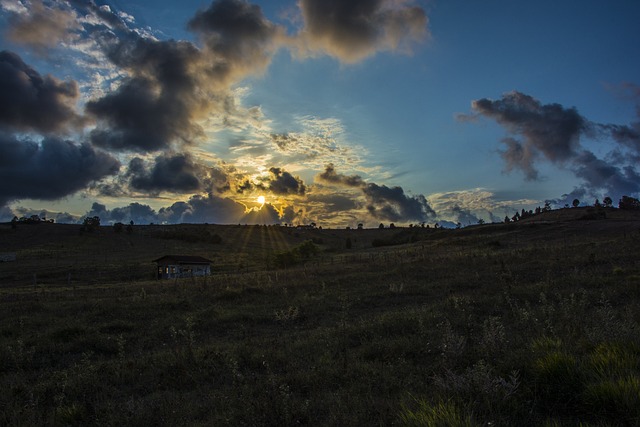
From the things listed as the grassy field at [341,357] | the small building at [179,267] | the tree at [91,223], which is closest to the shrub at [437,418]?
the grassy field at [341,357]

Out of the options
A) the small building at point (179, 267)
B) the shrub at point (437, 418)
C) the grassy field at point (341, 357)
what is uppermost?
the shrub at point (437, 418)

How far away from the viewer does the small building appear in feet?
194

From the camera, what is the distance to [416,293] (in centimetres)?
1922

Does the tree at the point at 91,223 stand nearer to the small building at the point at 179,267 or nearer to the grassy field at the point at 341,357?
the small building at the point at 179,267

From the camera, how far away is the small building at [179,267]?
2328 inches

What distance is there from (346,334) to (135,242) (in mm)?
107931

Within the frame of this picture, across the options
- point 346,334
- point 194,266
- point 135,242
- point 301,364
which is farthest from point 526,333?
point 135,242

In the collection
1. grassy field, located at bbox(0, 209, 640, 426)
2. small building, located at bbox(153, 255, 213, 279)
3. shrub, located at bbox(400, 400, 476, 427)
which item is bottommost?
small building, located at bbox(153, 255, 213, 279)

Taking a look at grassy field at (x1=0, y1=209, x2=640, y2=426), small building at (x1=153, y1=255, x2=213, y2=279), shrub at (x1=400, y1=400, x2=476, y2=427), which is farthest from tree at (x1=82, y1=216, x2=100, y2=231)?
shrub at (x1=400, y1=400, x2=476, y2=427)

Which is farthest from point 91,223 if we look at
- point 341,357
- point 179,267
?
point 341,357

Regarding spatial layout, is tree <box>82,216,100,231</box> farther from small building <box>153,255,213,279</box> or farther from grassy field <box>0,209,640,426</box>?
grassy field <box>0,209,640,426</box>

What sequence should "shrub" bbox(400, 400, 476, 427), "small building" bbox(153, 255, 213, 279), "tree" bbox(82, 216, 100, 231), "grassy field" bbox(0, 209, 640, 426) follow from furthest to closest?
"tree" bbox(82, 216, 100, 231) < "small building" bbox(153, 255, 213, 279) < "grassy field" bbox(0, 209, 640, 426) < "shrub" bbox(400, 400, 476, 427)

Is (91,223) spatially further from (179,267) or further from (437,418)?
(437,418)

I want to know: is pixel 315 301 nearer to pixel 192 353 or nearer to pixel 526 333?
pixel 192 353
